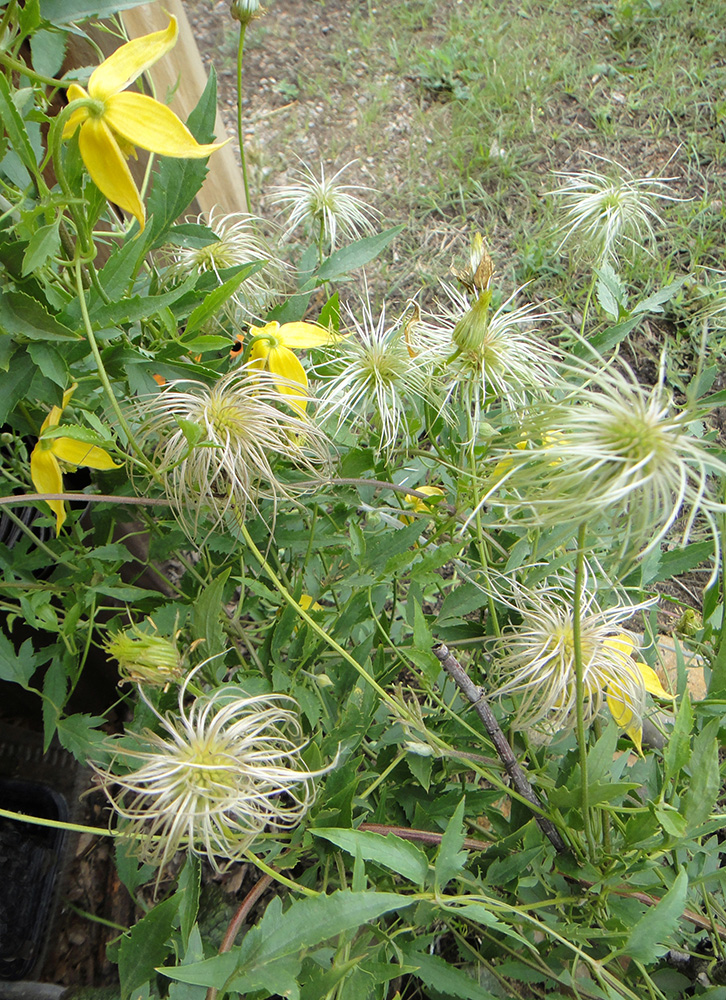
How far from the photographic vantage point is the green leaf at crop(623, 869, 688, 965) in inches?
23.5

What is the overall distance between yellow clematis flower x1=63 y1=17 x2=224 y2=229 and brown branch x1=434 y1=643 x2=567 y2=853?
51 centimetres

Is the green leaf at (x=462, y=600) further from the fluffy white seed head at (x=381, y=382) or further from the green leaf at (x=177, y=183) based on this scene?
the green leaf at (x=177, y=183)

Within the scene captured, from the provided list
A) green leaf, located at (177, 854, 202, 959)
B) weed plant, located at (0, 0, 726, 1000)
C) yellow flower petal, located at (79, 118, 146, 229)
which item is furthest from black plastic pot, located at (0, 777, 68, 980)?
yellow flower petal, located at (79, 118, 146, 229)

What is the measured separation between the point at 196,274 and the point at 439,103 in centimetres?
179

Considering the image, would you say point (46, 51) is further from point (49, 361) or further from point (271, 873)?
point (271, 873)

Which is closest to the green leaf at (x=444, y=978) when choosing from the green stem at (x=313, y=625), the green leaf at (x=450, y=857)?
the green leaf at (x=450, y=857)

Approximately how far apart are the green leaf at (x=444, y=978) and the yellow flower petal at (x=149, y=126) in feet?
2.50

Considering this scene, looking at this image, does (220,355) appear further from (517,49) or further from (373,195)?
(517,49)

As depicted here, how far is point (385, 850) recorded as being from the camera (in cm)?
64

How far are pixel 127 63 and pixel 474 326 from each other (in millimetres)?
374

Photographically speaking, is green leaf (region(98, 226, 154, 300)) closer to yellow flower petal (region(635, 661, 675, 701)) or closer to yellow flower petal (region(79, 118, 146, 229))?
yellow flower petal (region(79, 118, 146, 229))

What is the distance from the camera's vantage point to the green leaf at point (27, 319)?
67cm

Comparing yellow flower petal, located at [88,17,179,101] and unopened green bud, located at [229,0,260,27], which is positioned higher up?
unopened green bud, located at [229,0,260,27]

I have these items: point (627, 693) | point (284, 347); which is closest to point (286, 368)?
point (284, 347)
